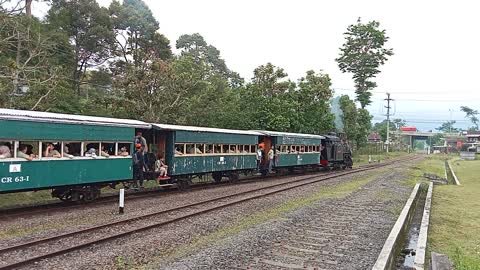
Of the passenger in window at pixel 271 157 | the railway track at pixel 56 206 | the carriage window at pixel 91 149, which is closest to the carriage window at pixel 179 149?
the railway track at pixel 56 206

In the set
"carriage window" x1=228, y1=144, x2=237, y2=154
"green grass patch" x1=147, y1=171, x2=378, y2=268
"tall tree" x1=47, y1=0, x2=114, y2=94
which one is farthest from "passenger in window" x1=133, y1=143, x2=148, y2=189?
"tall tree" x1=47, y1=0, x2=114, y2=94

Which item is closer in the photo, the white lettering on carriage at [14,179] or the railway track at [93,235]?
the railway track at [93,235]

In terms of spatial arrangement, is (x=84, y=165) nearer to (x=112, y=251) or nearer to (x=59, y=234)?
(x=59, y=234)

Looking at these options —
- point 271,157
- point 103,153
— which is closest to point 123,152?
point 103,153

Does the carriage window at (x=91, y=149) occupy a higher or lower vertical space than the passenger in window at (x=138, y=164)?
higher

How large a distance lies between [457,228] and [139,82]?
18839 millimetres

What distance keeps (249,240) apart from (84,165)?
6.71 meters

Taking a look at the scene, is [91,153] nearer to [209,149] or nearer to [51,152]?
[51,152]

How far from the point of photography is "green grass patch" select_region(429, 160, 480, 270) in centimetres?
934

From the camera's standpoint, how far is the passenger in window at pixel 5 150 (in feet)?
36.4

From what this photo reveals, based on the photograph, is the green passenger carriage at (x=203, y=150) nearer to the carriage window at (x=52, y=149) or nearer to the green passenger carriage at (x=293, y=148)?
the green passenger carriage at (x=293, y=148)

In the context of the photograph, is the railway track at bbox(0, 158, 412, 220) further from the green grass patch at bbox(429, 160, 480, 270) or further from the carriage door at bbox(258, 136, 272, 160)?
the green grass patch at bbox(429, 160, 480, 270)

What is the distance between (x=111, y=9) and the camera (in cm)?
3931

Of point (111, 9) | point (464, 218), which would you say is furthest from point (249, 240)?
point (111, 9)
